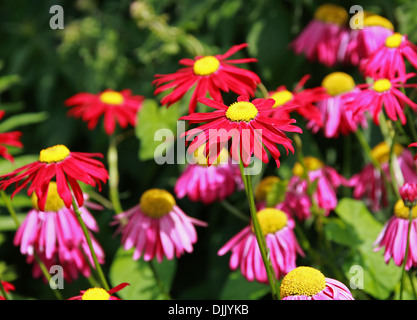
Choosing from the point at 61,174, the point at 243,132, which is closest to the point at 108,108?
the point at 61,174

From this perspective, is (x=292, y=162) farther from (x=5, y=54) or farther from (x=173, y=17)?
(x=5, y=54)

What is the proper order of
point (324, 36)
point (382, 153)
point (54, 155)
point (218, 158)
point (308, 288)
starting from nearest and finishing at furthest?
point (308, 288)
point (54, 155)
point (218, 158)
point (382, 153)
point (324, 36)

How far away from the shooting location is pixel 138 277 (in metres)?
1.17

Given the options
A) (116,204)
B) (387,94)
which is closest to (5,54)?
(116,204)

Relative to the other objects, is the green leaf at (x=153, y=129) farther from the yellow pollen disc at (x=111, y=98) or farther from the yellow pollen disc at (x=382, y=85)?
the yellow pollen disc at (x=382, y=85)

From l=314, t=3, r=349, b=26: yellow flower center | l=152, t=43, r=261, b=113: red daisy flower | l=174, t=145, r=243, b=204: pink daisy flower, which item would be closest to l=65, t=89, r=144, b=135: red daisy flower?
l=174, t=145, r=243, b=204: pink daisy flower

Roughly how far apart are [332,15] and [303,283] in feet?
2.67

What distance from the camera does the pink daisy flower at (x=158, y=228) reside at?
3.41 ft

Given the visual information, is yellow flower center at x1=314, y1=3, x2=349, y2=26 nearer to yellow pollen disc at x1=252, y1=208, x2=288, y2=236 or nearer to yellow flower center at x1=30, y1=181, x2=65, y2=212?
yellow pollen disc at x1=252, y1=208, x2=288, y2=236

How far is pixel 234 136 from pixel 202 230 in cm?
94

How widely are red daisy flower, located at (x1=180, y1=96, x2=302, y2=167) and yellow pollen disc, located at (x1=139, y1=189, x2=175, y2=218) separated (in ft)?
1.00

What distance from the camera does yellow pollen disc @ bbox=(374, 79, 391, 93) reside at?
35.8 inches

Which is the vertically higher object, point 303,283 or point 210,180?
point 210,180

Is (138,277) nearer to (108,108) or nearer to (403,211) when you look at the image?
(108,108)
